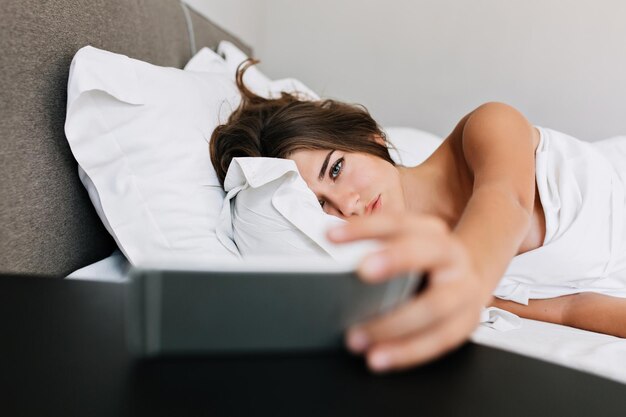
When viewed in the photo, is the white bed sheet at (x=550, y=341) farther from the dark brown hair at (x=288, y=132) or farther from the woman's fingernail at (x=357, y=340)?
the woman's fingernail at (x=357, y=340)

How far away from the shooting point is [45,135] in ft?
2.71

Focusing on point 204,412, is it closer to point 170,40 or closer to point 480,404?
point 480,404

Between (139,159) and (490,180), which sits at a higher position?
(490,180)

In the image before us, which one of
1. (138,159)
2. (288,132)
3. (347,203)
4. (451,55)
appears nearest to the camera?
(138,159)

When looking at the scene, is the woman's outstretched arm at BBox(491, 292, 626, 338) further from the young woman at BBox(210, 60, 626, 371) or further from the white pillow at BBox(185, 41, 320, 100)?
the white pillow at BBox(185, 41, 320, 100)

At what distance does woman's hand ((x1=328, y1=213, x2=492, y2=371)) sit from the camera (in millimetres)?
338

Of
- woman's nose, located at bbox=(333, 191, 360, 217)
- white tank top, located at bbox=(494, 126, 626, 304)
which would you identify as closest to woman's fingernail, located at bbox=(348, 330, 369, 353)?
woman's nose, located at bbox=(333, 191, 360, 217)

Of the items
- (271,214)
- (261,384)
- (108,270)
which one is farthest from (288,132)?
(261,384)

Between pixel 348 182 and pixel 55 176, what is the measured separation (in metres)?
0.55

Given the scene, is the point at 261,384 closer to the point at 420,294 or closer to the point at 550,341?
the point at 420,294

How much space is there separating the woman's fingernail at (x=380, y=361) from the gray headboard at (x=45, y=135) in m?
0.59

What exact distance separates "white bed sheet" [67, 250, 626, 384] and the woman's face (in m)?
0.33

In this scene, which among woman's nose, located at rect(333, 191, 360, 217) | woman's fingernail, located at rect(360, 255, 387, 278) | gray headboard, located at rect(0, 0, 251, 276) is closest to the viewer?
woman's fingernail, located at rect(360, 255, 387, 278)

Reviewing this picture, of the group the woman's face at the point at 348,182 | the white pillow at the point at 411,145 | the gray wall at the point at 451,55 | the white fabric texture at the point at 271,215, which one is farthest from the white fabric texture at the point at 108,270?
the gray wall at the point at 451,55
